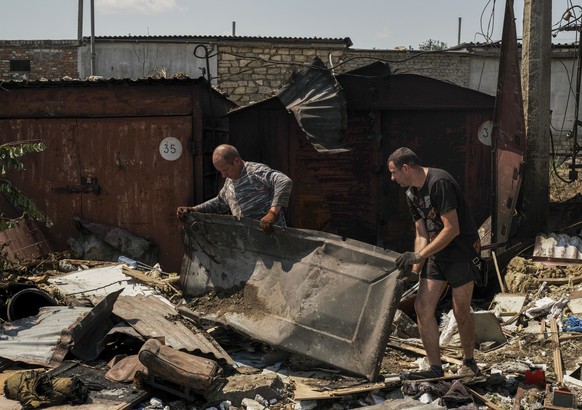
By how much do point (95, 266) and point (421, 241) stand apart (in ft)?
15.3

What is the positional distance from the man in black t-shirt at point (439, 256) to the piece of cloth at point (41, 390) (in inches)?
98.6

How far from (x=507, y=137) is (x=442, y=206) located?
411 centimetres

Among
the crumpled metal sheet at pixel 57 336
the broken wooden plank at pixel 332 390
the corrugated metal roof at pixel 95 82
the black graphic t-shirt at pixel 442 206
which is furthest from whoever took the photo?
the corrugated metal roof at pixel 95 82

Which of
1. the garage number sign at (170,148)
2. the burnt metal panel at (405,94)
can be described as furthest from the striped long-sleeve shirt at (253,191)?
the burnt metal panel at (405,94)

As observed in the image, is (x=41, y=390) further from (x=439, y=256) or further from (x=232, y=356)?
(x=439, y=256)

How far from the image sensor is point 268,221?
5715mm

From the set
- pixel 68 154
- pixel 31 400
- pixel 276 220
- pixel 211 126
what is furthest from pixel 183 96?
pixel 31 400

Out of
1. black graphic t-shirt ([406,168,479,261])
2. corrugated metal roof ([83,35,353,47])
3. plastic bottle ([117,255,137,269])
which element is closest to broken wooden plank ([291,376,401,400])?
black graphic t-shirt ([406,168,479,261])

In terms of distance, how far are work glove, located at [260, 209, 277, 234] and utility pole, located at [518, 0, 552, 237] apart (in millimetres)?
4691

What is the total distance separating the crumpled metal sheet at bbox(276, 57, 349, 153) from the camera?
8742 mm

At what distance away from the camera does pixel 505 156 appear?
27.9 ft

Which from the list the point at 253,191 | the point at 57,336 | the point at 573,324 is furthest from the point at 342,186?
the point at 57,336

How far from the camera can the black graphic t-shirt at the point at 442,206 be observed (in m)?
4.96

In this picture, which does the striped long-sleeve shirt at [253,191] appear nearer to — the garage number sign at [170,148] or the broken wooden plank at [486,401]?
the broken wooden plank at [486,401]
